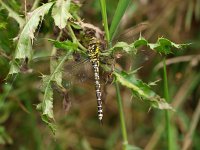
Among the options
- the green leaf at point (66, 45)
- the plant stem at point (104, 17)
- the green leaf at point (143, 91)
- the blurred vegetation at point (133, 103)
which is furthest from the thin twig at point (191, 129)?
the green leaf at point (66, 45)

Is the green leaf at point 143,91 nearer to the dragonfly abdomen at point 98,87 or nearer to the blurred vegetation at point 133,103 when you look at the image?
the dragonfly abdomen at point 98,87

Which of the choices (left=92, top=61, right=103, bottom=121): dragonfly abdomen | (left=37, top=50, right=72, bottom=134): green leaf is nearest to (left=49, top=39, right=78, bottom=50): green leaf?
(left=37, top=50, right=72, bottom=134): green leaf

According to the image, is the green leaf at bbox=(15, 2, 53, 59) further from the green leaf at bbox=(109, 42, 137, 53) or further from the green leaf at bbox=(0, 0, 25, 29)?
the green leaf at bbox=(109, 42, 137, 53)

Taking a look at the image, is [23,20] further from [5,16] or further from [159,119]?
[159,119]

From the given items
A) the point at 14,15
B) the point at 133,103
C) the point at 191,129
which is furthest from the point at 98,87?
the point at 133,103

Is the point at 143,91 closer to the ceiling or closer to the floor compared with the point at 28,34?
closer to the floor

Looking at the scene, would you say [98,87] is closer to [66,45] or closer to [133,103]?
[66,45]
